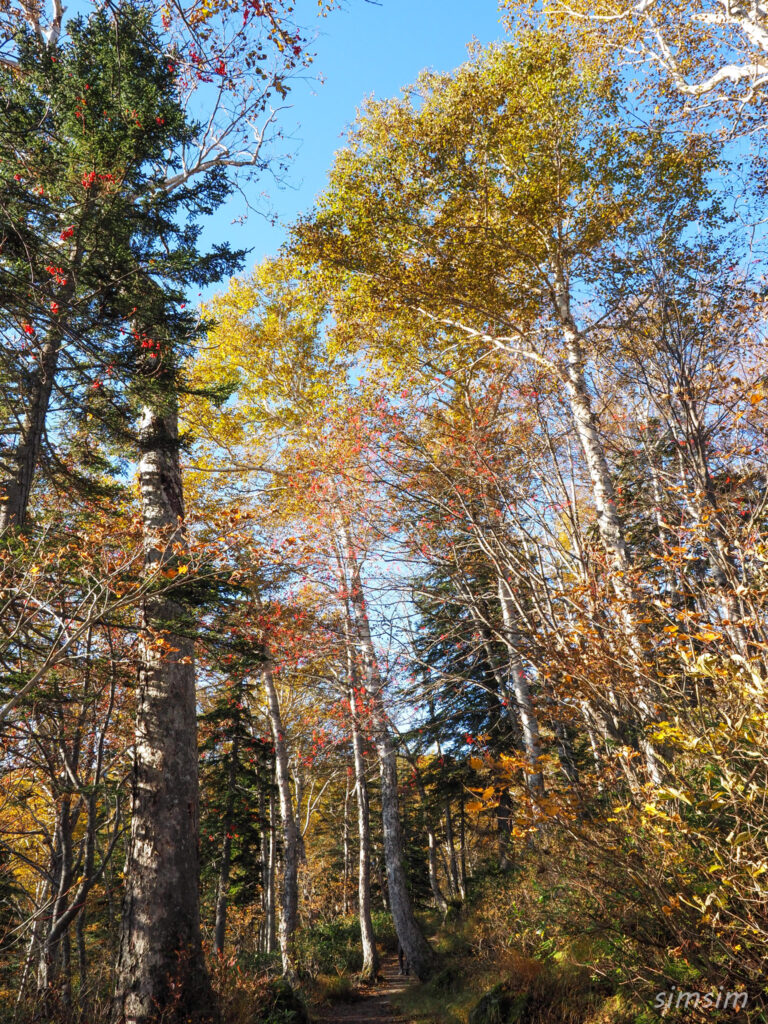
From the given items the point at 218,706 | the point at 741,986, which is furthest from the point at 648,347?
the point at 218,706

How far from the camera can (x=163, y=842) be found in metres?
4.50

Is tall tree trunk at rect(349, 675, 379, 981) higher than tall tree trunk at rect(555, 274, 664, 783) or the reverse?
the reverse

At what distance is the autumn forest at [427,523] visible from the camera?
11.1 feet

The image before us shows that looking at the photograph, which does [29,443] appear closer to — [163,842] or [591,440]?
[163,842]

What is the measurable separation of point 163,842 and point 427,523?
15.0ft

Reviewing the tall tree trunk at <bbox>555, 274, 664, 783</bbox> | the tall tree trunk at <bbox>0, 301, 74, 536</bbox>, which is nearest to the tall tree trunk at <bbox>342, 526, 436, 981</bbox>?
the tall tree trunk at <bbox>555, 274, 664, 783</bbox>

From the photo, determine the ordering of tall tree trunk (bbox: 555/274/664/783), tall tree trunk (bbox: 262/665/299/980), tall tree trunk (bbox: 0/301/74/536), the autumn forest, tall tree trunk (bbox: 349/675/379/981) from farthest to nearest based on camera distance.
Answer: tall tree trunk (bbox: 349/675/379/981) < tall tree trunk (bbox: 262/665/299/980) < tall tree trunk (bbox: 555/274/664/783) < tall tree trunk (bbox: 0/301/74/536) < the autumn forest

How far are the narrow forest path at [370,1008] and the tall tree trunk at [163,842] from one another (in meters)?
4.34

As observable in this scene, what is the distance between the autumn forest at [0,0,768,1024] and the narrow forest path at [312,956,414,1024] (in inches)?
3.9

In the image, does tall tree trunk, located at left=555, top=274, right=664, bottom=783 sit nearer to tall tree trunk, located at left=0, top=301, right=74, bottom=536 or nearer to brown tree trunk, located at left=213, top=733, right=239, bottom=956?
tall tree trunk, located at left=0, top=301, right=74, bottom=536

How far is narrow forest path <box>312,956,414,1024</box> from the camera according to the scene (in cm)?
759

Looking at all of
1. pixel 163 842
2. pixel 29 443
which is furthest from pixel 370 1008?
pixel 29 443

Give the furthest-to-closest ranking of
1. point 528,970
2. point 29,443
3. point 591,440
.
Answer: point 591,440, point 29,443, point 528,970

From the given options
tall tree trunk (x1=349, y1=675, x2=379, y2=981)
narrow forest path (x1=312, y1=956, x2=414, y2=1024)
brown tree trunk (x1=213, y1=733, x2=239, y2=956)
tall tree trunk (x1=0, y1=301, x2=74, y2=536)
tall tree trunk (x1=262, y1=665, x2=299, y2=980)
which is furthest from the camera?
brown tree trunk (x1=213, y1=733, x2=239, y2=956)
